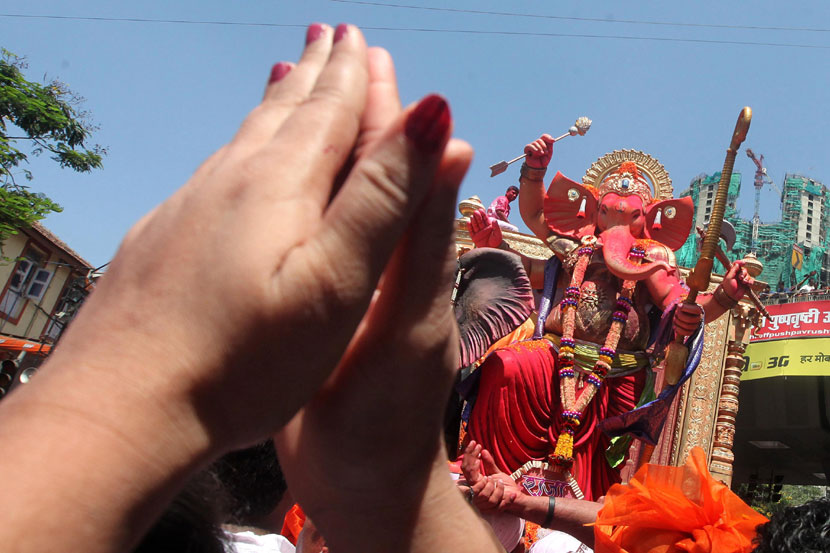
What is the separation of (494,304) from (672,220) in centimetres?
172

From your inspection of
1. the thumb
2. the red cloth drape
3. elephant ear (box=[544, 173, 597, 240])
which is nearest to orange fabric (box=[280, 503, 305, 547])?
the thumb

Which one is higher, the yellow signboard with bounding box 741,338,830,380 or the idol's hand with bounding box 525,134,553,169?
the yellow signboard with bounding box 741,338,830,380

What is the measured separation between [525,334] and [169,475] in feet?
19.1

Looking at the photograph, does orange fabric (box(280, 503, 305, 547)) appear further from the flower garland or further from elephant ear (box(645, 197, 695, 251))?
elephant ear (box(645, 197, 695, 251))

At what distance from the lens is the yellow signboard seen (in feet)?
41.5

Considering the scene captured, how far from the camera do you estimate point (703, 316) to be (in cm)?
442

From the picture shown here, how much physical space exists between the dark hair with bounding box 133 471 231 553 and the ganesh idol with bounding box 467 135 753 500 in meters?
3.48

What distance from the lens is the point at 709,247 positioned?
403 centimetres

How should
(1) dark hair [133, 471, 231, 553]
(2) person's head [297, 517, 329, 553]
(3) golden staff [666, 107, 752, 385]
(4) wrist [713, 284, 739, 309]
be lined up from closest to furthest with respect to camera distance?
(1) dark hair [133, 471, 231, 553] → (2) person's head [297, 517, 329, 553] → (3) golden staff [666, 107, 752, 385] → (4) wrist [713, 284, 739, 309]

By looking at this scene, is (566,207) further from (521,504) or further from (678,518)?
(678,518)

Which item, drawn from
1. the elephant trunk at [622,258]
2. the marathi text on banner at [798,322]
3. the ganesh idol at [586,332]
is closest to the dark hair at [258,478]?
the ganesh idol at [586,332]

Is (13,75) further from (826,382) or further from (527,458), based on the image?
(826,382)

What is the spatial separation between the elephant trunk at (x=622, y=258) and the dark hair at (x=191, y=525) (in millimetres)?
4040

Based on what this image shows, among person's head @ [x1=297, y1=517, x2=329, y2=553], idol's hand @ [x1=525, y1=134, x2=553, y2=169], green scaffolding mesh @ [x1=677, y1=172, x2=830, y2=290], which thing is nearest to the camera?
person's head @ [x1=297, y1=517, x2=329, y2=553]
